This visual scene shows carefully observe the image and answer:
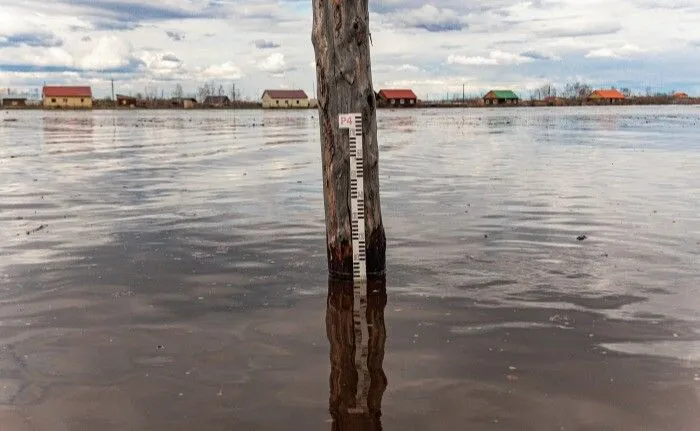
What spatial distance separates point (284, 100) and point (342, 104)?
182123mm

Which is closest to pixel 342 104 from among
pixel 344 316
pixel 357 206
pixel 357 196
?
pixel 357 196

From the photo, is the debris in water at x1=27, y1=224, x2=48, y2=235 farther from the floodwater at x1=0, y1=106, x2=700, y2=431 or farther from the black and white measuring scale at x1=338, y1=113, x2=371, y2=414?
the black and white measuring scale at x1=338, y1=113, x2=371, y2=414

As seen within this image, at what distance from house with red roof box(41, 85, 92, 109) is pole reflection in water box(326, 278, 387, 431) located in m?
182

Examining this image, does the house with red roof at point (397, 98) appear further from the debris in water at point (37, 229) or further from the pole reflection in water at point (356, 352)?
the pole reflection in water at point (356, 352)

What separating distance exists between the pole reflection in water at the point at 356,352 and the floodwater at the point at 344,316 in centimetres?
3

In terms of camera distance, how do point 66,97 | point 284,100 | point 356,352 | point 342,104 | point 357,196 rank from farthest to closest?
point 284,100, point 66,97, point 357,196, point 342,104, point 356,352

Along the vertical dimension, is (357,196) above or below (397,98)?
below

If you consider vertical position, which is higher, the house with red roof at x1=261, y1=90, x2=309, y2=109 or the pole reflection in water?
the house with red roof at x1=261, y1=90, x2=309, y2=109

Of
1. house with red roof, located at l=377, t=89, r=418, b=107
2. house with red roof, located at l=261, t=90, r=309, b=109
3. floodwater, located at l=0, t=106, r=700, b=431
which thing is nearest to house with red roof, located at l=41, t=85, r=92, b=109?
house with red roof, located at l=261, t=90, r=309, b=109

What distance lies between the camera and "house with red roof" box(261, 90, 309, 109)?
18638cm

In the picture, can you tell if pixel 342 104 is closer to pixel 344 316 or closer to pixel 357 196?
pixel 357 196

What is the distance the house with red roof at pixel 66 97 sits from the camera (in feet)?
576

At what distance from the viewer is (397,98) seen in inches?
6959

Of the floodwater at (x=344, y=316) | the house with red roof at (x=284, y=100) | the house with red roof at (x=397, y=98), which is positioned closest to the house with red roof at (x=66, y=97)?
the house with red roof at (x=284, y=100)
